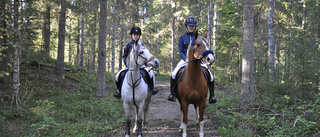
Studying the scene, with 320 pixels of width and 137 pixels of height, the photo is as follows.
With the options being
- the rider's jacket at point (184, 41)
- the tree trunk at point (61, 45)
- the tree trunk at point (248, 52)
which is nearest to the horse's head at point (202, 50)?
the rider's jacket at point (184, 41)

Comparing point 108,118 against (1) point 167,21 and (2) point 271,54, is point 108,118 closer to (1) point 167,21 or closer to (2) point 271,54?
(2) point 271,54

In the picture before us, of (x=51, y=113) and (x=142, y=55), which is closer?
(x=142, y=55)

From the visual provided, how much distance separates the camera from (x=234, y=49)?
1516 centimetres

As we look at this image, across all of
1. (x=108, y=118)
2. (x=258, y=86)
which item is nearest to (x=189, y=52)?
(x=108, y=118)

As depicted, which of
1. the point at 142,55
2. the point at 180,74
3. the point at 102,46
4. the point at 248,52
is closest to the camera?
the point at 142,55

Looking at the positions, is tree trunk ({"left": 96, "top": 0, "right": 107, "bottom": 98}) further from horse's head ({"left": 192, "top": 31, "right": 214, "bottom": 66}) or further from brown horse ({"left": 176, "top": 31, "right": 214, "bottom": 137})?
horse's head ({"left": 192, "top": 31, "right": 214, "bottom": 66})

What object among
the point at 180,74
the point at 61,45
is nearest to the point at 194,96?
the point at 180,74

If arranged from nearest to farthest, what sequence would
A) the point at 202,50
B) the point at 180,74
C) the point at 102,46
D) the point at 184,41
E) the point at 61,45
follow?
1. the point at 202,50
2. the point at 180,74
3. the point at 184,41
4. the point at 102,46
5. the point at 61,45

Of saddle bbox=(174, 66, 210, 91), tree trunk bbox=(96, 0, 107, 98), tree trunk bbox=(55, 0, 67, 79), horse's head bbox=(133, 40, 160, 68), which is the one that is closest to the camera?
horse's head bbox=(133, 40, 160, 68)

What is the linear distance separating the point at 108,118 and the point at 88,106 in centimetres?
137

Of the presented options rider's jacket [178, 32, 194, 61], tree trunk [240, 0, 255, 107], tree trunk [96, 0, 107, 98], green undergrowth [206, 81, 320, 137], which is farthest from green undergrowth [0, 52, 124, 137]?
tree trunk [240, 0, 255, 107]

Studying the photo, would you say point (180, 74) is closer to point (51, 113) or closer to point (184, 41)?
point (184, 41)

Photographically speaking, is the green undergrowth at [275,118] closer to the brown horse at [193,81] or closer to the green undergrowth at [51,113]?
the brown horse at [193,81]

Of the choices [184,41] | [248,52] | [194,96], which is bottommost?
[194,96]
